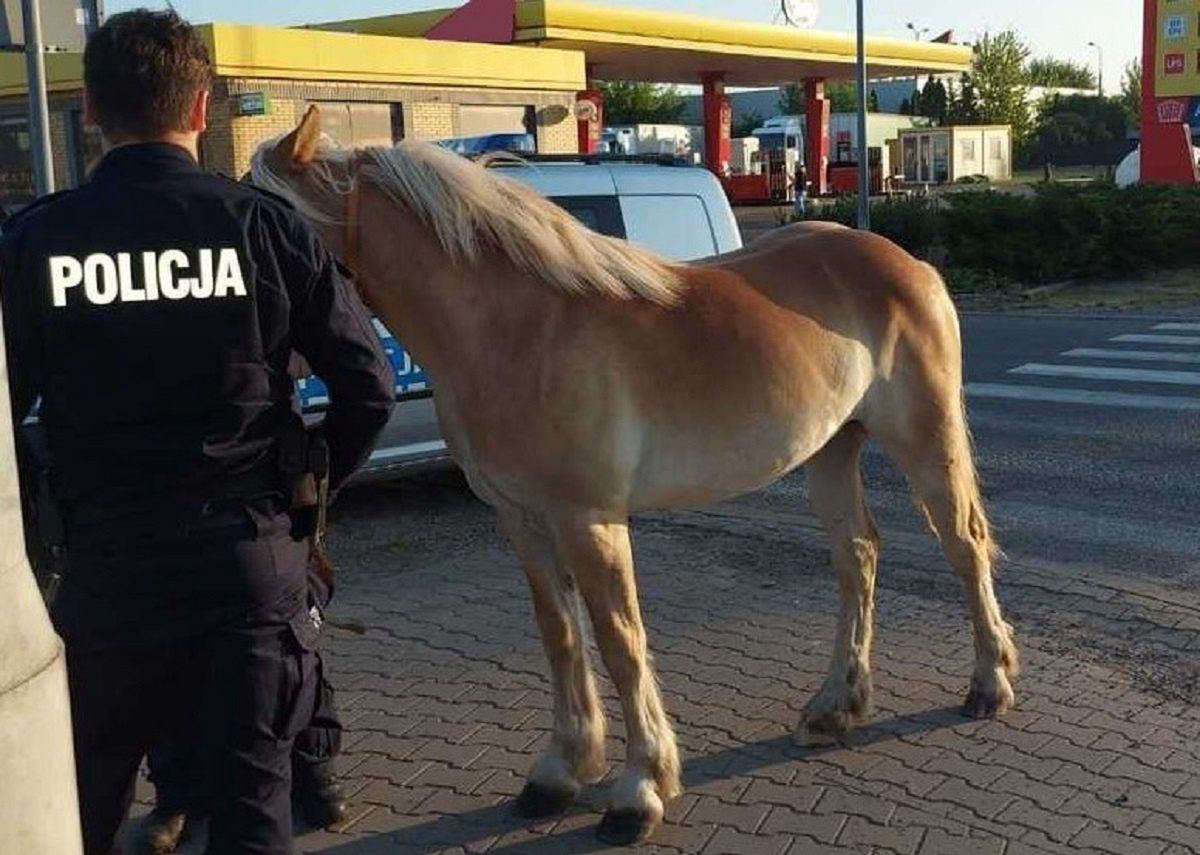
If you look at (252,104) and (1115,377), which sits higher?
(252,104)

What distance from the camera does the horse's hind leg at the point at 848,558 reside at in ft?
15.4

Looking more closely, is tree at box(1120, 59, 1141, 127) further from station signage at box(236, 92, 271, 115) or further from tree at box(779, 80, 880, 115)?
station signage at box(236, 92, 271, 115)

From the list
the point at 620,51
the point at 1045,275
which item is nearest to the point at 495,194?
the point at 1045,275

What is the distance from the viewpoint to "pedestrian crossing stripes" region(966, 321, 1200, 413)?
37.6ft

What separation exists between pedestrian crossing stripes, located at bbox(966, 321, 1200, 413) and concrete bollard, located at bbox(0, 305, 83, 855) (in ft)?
34.0

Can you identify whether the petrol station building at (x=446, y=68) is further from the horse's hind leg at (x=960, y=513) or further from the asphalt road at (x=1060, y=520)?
the horse's hind leg at (x=960, y=513)

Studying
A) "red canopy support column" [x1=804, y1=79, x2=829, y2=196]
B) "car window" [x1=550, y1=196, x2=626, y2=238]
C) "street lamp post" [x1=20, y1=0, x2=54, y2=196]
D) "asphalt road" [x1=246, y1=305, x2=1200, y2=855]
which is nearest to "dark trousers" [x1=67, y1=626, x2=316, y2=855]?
"asphalt road" [x1=246, y1=305, x2=1200, y2=855]

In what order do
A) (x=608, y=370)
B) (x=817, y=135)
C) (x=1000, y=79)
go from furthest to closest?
(x=1000, y=79) → (x=817, y=135) → (x=608, y=370)

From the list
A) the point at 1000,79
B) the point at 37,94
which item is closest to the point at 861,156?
the point at 37,94

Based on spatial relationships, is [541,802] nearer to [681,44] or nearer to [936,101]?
[681,44]

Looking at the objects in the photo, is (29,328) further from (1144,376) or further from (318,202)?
(1144,376)

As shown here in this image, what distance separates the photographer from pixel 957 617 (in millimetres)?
5945

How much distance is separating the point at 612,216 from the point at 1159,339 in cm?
914

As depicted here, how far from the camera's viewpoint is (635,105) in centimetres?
7838
